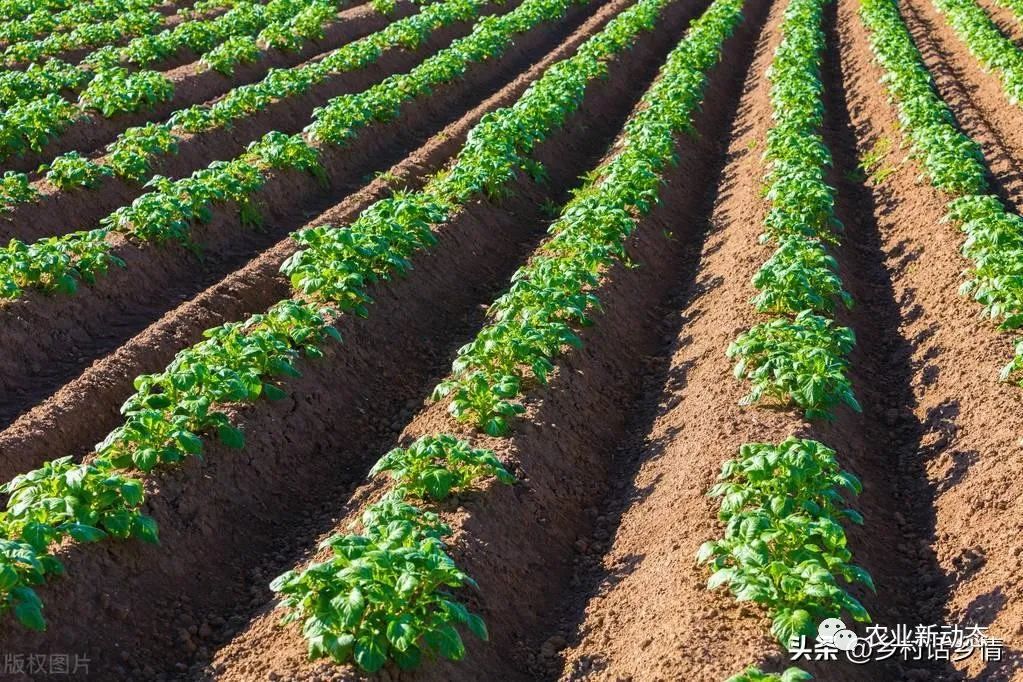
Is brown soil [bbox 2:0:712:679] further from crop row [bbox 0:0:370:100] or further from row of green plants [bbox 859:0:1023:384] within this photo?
crop row [bbox 0:0:370:100]

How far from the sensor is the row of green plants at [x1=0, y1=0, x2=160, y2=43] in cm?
2311

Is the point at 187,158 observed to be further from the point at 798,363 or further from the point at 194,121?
the point at 798,363

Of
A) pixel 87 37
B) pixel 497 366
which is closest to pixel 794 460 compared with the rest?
pixel 497 366

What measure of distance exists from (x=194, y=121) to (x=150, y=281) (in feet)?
17.2

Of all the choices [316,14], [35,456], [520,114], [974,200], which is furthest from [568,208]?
[316,14]

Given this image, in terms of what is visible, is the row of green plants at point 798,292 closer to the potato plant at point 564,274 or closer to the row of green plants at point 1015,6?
the potato plant at point 564,274

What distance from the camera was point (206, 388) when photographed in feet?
28.4

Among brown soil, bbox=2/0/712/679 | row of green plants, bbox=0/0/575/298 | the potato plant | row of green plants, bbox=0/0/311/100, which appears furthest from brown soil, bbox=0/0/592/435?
row of green plants, bbox=0/0/311/100

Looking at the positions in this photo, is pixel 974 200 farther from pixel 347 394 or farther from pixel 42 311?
pixel 42 311

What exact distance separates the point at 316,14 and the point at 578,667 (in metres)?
21.9

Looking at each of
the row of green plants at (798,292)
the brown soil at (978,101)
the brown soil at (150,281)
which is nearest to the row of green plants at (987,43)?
the brown soil at (978,101)

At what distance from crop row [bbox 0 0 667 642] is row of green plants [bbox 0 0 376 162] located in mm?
6104

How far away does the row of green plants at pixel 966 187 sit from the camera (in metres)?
10.1

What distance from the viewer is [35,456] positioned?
887 cm
